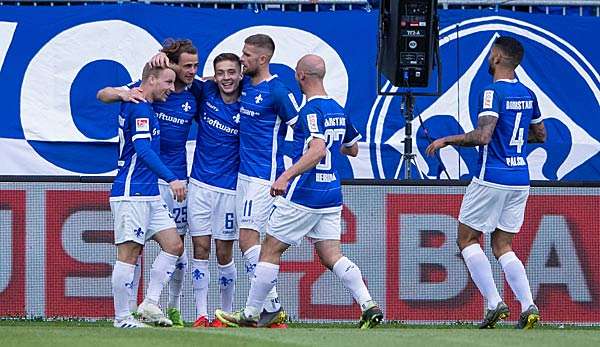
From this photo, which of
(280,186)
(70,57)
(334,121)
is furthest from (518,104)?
(70,57)

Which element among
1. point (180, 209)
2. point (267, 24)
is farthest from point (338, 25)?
point (180, 209)

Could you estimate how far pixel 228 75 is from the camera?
1148 centimetres

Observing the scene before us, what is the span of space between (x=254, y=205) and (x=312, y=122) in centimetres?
108

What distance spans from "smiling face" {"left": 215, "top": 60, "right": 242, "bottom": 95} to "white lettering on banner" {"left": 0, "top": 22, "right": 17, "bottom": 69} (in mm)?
5375

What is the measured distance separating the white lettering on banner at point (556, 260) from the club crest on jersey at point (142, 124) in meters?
3.71

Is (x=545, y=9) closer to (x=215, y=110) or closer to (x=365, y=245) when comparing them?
(x=365, y=245)

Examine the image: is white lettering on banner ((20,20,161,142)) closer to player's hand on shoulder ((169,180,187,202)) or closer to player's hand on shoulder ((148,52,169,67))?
player's hand on shoulder ((148,52,169,67))

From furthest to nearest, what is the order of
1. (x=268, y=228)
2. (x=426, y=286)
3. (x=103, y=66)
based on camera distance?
(x=103, y=66), (x=426, y=286), (x=268, y=228)

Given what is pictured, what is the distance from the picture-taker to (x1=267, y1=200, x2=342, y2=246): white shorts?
35.4ft

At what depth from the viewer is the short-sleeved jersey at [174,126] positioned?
37.7 feet

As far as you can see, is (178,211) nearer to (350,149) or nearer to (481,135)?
(350,149)

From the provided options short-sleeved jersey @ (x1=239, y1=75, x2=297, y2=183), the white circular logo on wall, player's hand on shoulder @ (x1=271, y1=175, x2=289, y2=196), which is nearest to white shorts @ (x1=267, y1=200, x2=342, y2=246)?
player's hand on shoulder @ (x1=271, y1=175, x2=289, y2=196)

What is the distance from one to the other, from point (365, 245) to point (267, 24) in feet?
14.5

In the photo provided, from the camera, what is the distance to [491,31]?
1659cm
